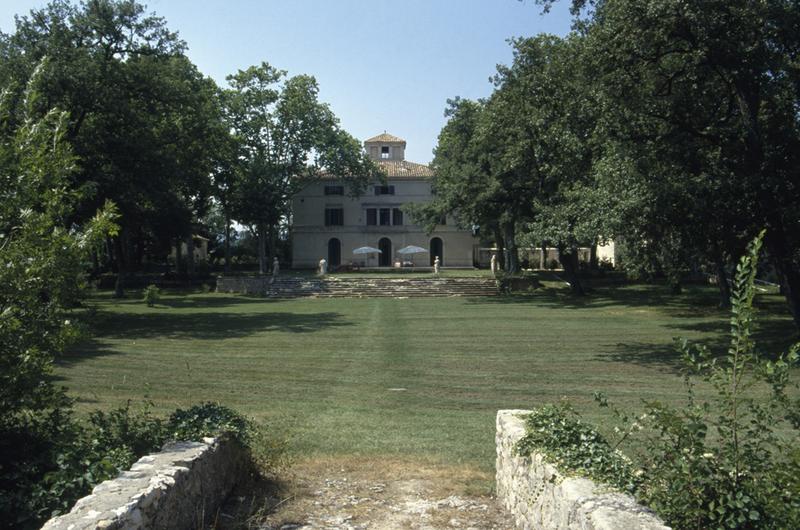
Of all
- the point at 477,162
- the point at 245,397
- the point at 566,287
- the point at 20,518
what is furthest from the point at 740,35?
the point at 566,287

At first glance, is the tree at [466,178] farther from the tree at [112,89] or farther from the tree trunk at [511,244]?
the tree at [112,89]

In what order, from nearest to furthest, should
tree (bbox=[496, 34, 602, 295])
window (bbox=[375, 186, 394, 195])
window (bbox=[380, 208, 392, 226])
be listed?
tree (bbox=[496, 34, 602, 295]) < window (bbox=[375, 186, 394, 195]) < window (bbox=[380, 208, 392, 226])

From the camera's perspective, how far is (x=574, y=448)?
5.14 meters

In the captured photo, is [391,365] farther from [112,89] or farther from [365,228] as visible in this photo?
[365,228]

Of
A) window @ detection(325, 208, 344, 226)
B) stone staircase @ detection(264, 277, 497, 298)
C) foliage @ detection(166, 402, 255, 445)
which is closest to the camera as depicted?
foliage @ detection(166, 402, 255, 445)

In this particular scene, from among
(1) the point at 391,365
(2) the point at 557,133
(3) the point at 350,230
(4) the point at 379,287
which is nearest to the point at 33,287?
(1) the point at 391,365

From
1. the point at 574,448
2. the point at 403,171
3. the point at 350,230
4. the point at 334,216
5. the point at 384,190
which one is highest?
the point at 403,171

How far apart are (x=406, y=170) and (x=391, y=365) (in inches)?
2178

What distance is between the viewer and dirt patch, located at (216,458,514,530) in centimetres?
595

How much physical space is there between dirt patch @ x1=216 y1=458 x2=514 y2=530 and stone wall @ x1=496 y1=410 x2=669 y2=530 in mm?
376

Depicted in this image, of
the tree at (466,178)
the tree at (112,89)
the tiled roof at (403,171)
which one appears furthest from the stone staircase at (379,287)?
the tiled roof at (403,171)

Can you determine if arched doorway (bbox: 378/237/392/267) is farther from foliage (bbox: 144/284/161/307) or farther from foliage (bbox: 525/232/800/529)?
foliage (bbox: 525/232/800/529)

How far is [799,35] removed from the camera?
1603cm

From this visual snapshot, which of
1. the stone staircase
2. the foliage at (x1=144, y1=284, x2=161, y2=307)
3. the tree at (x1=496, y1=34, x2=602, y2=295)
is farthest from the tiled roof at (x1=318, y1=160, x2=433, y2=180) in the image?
the foliage at (x1=144, y1=284, x2=161, y2=307)
